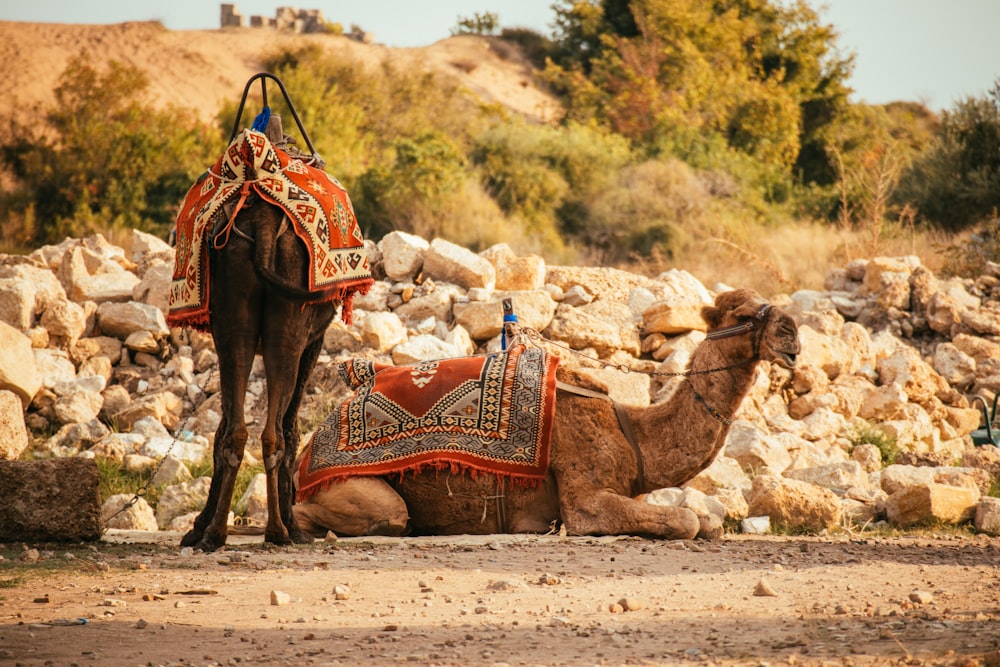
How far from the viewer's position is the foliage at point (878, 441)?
39.7 feet

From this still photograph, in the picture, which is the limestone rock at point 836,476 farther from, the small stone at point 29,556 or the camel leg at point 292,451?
the small stone at point 29,556

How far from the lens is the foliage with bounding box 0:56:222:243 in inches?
1014

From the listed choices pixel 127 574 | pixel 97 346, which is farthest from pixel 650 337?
pixel 127 574

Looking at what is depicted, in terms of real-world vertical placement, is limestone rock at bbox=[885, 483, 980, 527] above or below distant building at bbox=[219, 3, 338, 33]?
below

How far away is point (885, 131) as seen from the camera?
38969mm

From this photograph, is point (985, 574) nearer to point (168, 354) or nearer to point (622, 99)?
point (168, 354)

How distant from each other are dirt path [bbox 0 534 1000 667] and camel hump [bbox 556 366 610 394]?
116 cm

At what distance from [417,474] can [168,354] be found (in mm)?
6609

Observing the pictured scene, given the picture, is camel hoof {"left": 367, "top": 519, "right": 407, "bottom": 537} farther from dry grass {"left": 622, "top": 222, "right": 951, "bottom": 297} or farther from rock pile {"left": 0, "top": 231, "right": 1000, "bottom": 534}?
dry grass {"left": 622, "top": 222, "right": 951, "bottom": 297}

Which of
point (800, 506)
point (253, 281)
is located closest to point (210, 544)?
point (253, 281)

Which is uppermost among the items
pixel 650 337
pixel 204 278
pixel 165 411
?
pixel 204 278

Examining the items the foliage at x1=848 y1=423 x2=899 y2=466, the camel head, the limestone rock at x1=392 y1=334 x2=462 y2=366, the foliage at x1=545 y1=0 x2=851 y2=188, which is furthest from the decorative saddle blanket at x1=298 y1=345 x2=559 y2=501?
the foliage at x1=545 y1=0 x2=851 y2=188

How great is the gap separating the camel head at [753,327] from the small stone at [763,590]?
2.31 m

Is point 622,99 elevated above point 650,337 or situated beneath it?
elevated above
